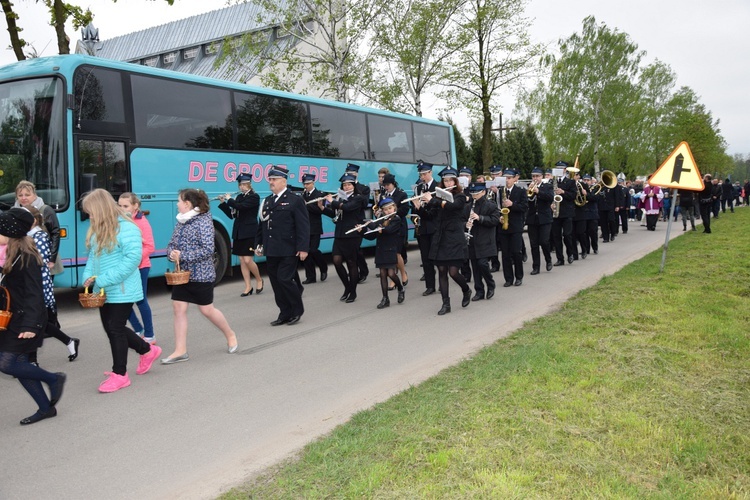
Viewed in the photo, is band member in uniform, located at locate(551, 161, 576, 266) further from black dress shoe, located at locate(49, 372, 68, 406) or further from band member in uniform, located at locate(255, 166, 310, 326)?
black dress shoe, located at locate(49, 372, 68, 406)

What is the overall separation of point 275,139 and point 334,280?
2.99 metres

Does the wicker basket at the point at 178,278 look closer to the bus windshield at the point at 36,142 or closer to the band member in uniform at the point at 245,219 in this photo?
the bus windshield at the point at 36,142

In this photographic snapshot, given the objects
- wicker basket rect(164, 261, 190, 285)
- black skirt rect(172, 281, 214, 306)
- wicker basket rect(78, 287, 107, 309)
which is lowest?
black skirt rect(172, 281, 214, 306)

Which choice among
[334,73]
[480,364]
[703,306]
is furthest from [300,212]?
[334,73]

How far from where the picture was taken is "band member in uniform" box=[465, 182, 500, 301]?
990 centimetres

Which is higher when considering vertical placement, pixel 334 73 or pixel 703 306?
pixel 334 73

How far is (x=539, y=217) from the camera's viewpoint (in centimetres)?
1254

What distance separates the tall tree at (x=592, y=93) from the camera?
53094 millimetres

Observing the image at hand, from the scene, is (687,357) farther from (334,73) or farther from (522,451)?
(334,73)

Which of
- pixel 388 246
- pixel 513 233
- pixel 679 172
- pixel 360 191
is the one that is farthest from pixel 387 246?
pixel 679 172

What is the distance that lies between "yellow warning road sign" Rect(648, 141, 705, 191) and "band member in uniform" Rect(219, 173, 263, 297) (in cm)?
667

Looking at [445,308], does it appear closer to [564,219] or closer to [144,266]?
[144,266]

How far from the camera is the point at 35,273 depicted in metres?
4.91

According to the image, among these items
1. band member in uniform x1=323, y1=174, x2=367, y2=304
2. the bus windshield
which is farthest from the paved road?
the bus windshield
